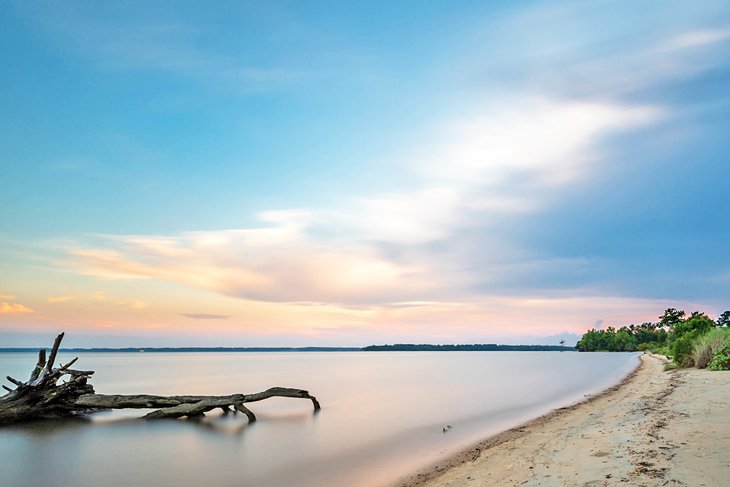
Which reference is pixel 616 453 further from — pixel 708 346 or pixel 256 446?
pixel 708 346

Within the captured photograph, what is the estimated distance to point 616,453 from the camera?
365 inches

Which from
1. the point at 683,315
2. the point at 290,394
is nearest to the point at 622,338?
the point at 683,315

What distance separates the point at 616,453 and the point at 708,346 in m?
26.6

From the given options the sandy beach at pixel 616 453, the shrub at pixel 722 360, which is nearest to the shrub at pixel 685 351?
the shrub at pixel 722 360

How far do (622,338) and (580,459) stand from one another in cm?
21070

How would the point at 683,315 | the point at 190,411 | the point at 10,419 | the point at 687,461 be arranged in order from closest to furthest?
the point at 687,461 < the point at 10,419 < the point at 190,411 < the point at 683,315

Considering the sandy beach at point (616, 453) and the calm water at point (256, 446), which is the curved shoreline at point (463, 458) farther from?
the calm water at point (256, 446)

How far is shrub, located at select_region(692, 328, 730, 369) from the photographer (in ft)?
93.7

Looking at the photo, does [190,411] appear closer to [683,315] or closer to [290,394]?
[290,394]

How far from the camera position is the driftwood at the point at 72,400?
20.7 metres

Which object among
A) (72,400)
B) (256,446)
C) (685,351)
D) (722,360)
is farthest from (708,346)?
(72,400)

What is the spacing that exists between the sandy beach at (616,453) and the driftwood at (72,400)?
1232 cm

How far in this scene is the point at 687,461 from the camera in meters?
7.91

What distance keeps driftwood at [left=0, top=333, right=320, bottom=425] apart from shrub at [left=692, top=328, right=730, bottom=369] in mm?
24949
